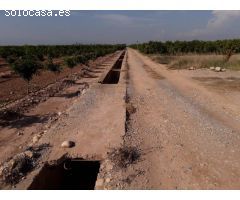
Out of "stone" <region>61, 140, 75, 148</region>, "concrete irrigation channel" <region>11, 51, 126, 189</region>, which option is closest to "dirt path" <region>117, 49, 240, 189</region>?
"concrete irrigation channel" <region>11, 51, 126, 189</region>

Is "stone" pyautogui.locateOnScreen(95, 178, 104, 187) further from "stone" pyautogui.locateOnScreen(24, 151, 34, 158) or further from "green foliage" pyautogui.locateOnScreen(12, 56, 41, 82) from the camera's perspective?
"green foliage" pyautogui.locateOnScreen(12, 56, 41, 82)

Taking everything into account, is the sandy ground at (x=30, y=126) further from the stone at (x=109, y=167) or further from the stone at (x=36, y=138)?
the stone at (x=109, y=167)

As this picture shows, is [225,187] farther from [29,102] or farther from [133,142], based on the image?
[29,102]

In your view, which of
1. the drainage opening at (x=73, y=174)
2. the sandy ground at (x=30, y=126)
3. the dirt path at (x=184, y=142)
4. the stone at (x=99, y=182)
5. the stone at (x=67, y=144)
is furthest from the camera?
the sandy ground at (x=30, y=126)

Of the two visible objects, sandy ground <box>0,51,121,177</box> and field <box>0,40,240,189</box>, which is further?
sandy ground <box>0,51,121,177</box>

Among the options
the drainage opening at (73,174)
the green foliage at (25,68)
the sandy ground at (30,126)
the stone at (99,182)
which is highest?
the green foliage at (25,68)

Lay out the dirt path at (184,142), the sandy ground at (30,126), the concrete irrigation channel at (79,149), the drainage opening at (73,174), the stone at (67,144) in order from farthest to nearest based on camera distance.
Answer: the sandy ground at (30,126)
the stone at (67,144)
the drainage opening at (73,174)
the concrete irrigation channel at (79,149)
the dirt path at (184,142)

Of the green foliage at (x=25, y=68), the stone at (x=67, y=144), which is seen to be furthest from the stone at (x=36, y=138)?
the green foliage at (x=25, y=68)

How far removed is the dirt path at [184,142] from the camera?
275 inches

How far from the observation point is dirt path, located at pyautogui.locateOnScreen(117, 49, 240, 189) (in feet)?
22.9

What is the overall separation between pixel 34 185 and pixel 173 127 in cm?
522

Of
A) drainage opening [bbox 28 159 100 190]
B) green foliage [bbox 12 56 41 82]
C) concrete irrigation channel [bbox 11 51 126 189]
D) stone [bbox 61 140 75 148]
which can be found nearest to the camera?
concrete irrigation channel [bbox 11 51 126 189]

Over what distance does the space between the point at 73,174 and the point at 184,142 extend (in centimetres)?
319

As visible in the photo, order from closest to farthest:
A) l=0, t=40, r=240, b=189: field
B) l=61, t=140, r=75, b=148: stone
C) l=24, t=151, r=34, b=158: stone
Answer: l=0, t=40, r=240, b=189: field < l=24, t=151, r=34, b=158: stone < l=61, t=140, r=75, b=148: stone
